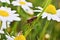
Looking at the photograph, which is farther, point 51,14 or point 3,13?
point 51,14

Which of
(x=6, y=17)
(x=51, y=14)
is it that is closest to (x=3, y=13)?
(x=6, y=17)

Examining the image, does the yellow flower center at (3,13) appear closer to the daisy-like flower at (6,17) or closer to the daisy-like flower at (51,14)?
the daisy-like flower at (6,17)

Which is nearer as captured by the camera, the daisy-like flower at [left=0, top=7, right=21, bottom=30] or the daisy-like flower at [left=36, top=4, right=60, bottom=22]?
the daisy-like flower at [left=0, top=7, right=21, bottom=30]

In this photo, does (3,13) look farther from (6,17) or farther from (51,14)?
(51,14)

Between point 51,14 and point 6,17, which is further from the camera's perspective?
point 51,14

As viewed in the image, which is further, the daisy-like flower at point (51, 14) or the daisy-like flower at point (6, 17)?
the daisy-like flower at point (51, 14)

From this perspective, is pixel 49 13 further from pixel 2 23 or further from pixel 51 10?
pixel 2 23

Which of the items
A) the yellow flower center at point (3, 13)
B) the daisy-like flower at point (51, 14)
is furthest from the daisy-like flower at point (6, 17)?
the daisy-like flower at point (51, 14)

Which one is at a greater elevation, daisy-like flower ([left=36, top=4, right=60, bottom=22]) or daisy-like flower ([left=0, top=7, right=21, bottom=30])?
daisy-like flower ([left=0, top=7, right=21, bottom=30])

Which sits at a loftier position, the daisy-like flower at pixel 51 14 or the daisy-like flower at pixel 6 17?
the daisy-like flower at pixel 6 17

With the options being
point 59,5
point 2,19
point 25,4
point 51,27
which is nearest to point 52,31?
point 51,27

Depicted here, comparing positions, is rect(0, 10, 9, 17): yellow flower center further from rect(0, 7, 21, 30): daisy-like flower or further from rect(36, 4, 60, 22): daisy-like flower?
rect(36, 4, 60, 22): daisy-like flower

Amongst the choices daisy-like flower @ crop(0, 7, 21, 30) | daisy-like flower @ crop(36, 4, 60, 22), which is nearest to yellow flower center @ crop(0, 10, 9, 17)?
daisy-like flower @ crop(0, 7, 21, 30)
